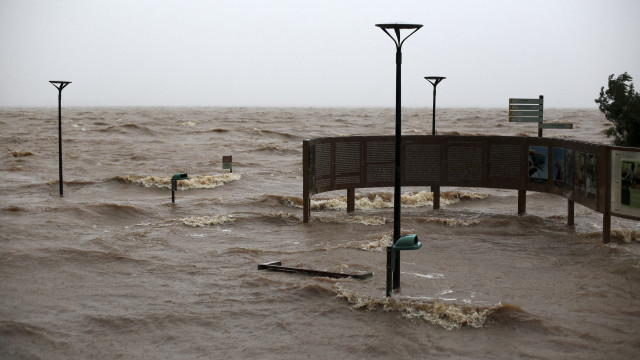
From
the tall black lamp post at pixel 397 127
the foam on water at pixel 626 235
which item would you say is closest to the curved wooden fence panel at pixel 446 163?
the foam on water at pixel 626 235

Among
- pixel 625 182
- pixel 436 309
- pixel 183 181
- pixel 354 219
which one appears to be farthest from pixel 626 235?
pixel 183 181

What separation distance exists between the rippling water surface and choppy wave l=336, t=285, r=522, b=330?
2 cm

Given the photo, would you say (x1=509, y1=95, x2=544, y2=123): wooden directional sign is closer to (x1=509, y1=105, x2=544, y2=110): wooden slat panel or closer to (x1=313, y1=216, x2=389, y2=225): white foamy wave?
(x1=509, y1=105, x2=544, y2=110): wooden slat panel

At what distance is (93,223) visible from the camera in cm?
1809

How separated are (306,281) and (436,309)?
2470mm

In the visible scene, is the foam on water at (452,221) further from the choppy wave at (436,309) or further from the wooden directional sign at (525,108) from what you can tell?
the choppy wave at (436,309)

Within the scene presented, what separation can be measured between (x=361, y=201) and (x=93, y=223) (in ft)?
23.3

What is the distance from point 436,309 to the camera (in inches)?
394

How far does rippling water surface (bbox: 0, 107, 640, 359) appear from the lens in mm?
9102

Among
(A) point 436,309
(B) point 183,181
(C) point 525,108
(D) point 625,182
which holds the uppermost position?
(C) point 525,108

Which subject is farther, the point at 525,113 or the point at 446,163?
the point at 525,113

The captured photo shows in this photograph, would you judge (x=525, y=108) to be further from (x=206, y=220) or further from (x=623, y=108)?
(x=206, y=220)

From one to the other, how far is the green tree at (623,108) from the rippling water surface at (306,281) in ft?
7.00

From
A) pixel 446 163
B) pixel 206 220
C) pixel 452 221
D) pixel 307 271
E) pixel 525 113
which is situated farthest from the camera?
pixel 525 113
